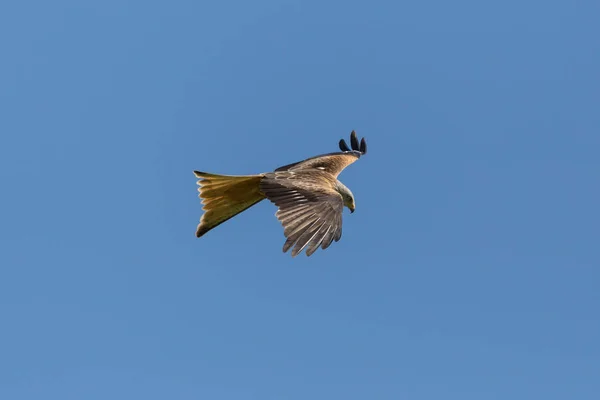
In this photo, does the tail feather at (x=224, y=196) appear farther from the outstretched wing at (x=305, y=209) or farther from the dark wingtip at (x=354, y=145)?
the dark wingtip at (x=354, y=145)

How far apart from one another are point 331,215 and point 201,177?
3.44 metres

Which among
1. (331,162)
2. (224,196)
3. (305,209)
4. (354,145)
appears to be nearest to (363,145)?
(354,145)

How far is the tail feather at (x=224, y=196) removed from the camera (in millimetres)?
15469

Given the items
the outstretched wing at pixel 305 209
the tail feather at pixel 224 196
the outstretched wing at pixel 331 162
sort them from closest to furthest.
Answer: the outstretched wing at pixel 305 209 < the tail feather at pixel 224 196 < the outstretched wing at pixel 331 162

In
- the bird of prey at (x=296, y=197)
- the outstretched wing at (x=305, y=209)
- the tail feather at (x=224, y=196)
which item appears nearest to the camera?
the outstretched wing at (x=305, y=209)

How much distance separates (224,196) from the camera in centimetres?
1583

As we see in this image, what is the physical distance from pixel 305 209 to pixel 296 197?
25.7 inches

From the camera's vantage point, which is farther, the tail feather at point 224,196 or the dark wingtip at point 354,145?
the dark wingtip at point 354,145

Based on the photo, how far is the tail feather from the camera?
1547 centimetres

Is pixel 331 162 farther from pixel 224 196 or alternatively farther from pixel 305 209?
pixel 305 209

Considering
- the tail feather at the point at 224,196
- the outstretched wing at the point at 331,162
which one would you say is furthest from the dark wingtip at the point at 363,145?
the tail feather at the point at 224,196

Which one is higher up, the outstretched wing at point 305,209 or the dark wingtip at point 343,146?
the dark wingtip at point 343,146

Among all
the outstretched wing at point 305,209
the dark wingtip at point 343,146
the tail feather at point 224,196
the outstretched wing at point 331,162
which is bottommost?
the outstretched wing at point 305,209

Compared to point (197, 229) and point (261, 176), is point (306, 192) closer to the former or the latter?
point (261, 176)
